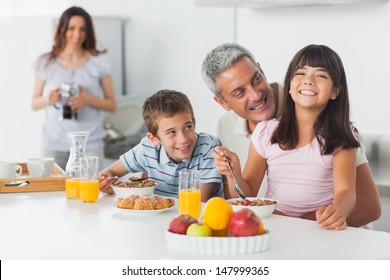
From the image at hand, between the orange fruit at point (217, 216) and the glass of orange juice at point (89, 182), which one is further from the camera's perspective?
the glass of orange juice at point (89, 182)

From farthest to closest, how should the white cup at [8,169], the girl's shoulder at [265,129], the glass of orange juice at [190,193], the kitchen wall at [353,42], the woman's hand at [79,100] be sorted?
the woman's hand at [79,100]
the kitchen wall at [353,42]
the white cup at [8,169]
the girl's shoulder at [265,129]
the glass of orange juice at [190,193]

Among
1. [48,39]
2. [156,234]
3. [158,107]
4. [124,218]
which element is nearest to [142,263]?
[156,234]

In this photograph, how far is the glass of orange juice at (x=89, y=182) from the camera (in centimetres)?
251

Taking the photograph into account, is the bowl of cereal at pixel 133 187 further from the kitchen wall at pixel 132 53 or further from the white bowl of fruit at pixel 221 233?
the kitchen wall at pixel 132 53

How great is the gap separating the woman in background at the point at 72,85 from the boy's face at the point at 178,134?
6.12 ft

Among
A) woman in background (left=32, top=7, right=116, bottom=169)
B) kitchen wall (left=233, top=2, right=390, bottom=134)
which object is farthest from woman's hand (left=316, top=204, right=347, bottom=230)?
woman in background (left=32, top=7, right=116, bottom=169)

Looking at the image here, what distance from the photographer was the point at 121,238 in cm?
198

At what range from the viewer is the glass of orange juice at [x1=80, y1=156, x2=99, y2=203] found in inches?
98.7

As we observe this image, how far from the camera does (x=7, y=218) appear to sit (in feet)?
7.51

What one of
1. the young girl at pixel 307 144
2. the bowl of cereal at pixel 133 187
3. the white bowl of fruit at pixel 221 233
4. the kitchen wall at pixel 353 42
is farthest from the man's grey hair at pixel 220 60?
the kitchen wall at pixel 353 42

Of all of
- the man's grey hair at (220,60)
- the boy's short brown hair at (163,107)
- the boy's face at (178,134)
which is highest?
the man's grey hair at (220,60)

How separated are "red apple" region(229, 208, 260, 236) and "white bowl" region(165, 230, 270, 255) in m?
0.02

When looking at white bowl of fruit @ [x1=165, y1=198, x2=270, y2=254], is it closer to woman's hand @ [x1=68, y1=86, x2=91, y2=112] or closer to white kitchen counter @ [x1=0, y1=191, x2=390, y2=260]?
white kitchen counter @ [x1=0, y1=191, x2=390, y2=260]

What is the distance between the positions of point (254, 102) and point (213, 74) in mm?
186
